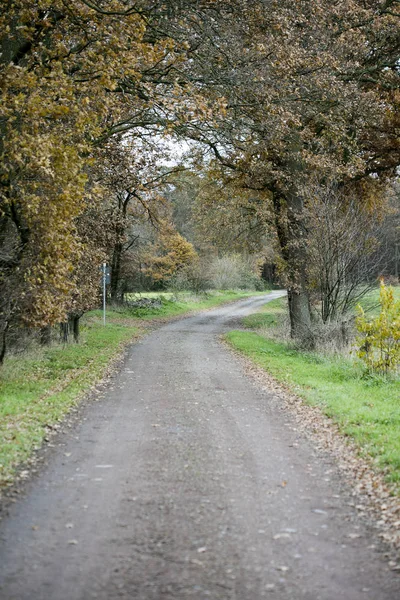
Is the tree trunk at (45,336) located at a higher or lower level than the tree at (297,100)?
lower

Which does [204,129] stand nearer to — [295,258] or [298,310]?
[295,258]

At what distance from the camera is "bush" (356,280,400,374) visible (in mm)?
12273

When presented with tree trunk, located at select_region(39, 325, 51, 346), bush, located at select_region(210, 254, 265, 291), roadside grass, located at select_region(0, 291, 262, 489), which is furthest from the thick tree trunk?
bush, located at select_region(210, 254, 265, 291)

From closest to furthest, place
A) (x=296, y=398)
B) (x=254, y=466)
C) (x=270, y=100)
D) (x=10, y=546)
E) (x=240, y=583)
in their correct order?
(x=240, y=583) < (x=10, y=546) < (x=254, y=466) < (x=296, y=398) < (x=270, y=100)

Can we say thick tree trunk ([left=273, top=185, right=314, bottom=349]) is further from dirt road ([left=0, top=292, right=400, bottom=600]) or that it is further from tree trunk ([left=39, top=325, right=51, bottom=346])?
dirt road ([left=0, top=292, right=400, bottom=600])

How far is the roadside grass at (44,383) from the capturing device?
24.8 feet

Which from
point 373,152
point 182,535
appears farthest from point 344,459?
point 373,152

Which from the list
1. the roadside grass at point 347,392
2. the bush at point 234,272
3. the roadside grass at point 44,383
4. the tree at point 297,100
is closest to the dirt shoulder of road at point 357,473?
the roadside grass at point 347,392

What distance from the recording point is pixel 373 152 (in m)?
21.3

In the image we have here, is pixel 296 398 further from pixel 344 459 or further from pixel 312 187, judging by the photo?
pixel 312 187

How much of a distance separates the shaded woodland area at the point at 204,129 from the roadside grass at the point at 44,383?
3.08ft

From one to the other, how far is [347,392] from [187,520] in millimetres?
6517

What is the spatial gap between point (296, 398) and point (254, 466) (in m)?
4.32

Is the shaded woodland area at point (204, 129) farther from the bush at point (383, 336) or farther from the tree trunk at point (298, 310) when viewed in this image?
the bush at point (383, 336)
